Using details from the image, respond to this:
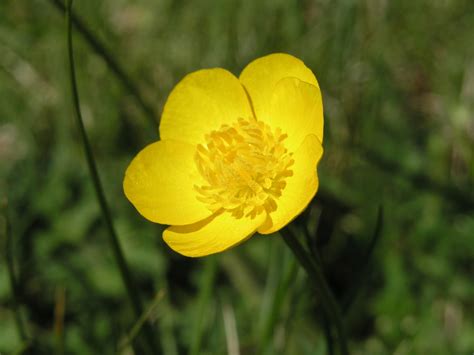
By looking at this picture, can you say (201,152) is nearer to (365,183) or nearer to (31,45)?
(365,183)

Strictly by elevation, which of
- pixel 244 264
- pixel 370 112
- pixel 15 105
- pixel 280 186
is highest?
pixel 280 186

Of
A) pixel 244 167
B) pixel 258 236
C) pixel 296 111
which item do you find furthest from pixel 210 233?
pixel 258 236

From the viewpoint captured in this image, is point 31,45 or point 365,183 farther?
point 31,45

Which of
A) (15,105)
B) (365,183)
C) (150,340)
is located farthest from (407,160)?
(15,105)

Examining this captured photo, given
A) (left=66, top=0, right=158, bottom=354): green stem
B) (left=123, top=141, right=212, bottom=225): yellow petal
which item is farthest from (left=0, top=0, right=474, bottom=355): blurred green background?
(left=123, top=141, right=212, bottom=225): yellow petal

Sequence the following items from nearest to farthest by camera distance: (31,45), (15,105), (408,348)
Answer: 1. (408,348)
2. (15,105)
3. (31,45)

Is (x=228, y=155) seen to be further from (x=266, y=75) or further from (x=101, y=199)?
(x=101, y=199)

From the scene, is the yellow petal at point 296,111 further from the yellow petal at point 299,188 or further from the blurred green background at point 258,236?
the blurred green background at point 258,236
